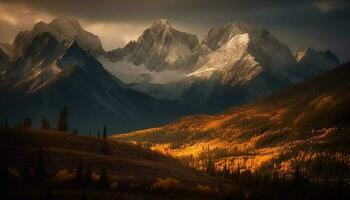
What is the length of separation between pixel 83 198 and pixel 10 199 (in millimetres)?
21110

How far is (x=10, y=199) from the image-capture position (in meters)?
200

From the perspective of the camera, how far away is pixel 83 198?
197750 mm
